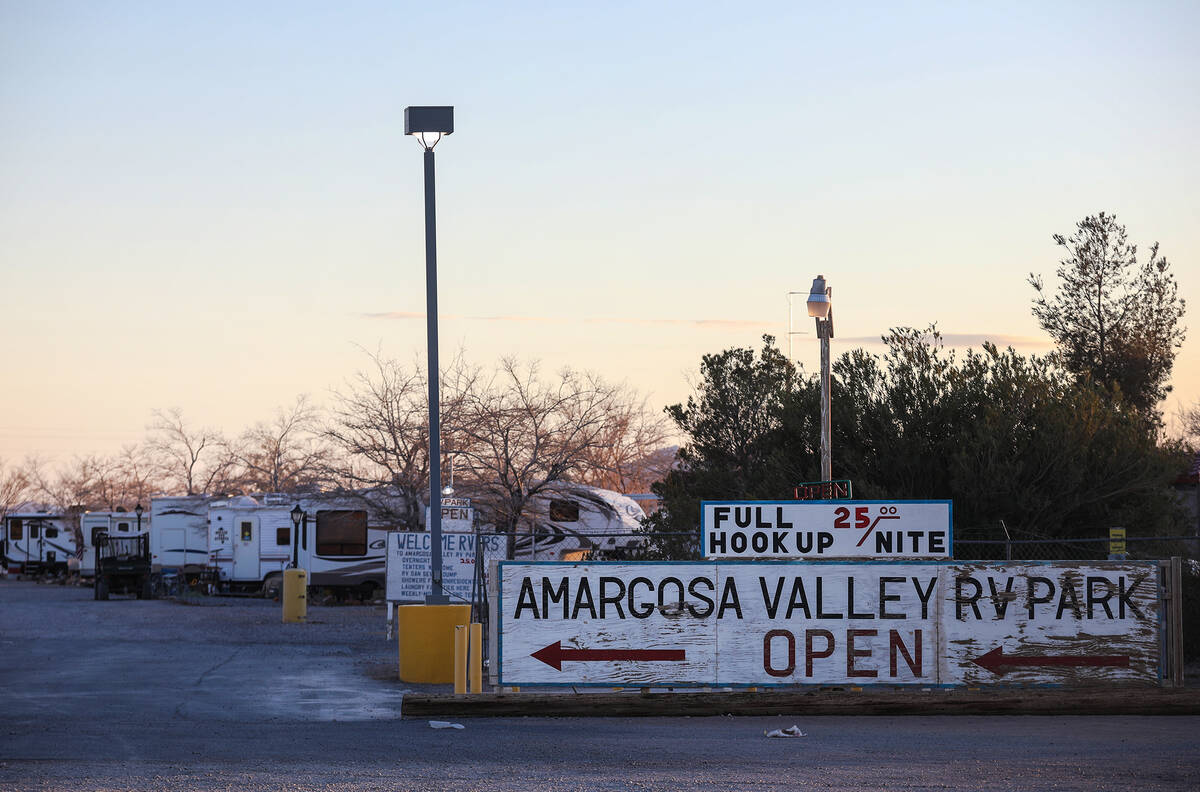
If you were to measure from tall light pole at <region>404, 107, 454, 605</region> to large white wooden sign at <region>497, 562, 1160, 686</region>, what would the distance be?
2198mm

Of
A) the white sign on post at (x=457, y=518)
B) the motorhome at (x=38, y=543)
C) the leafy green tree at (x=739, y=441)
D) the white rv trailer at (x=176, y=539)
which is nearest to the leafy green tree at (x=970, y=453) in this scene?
the leafy green tree at (x=739, y=441)

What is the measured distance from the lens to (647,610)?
1399 centimetres

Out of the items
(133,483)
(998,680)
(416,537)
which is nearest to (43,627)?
(416,537)

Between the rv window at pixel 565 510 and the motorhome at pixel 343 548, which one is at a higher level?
the rv window at pixel 565 510

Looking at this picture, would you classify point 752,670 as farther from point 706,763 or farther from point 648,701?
point 706,763

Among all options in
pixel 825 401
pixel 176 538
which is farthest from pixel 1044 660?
pixel 176 538

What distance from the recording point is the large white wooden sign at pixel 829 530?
47.4 ft

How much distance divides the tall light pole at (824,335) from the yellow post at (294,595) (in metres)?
13.5

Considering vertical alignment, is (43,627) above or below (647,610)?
below

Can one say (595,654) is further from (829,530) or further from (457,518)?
(457,518)

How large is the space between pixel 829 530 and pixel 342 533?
24034 mm

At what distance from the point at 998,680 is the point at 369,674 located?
802cm

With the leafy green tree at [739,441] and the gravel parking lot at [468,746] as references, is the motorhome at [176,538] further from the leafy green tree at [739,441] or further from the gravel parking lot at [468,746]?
the gravel parking lot at [468,746]

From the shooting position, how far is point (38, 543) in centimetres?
5862
